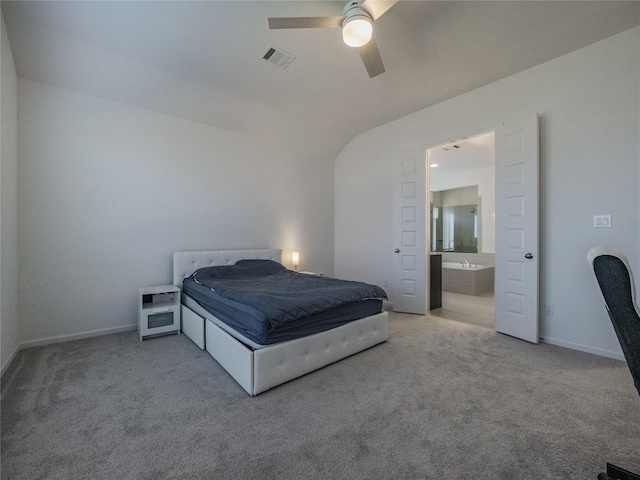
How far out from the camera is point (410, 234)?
4.12 meters

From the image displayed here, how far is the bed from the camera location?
1.99 m

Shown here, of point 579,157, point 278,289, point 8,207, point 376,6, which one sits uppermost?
point 376,6

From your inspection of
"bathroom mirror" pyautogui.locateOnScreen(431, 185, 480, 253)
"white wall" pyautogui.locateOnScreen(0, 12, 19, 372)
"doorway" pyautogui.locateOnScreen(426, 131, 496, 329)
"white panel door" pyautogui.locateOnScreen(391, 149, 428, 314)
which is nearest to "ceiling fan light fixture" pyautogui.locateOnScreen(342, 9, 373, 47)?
"white panel door" pyautogui.locateOnScreen(391, 149, 428, 314)

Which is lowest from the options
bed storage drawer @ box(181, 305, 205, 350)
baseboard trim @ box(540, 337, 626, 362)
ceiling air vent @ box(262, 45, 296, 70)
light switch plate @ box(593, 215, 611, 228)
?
baseboard trim @ box(540, 337, 626, 362)

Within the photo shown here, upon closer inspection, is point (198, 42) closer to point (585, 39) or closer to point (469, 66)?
point (469, 66)

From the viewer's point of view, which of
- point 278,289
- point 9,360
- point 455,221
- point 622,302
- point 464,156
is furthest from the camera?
point 455,221

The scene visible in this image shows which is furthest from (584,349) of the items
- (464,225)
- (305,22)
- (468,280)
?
(464,225)

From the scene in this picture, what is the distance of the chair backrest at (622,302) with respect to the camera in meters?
1.02

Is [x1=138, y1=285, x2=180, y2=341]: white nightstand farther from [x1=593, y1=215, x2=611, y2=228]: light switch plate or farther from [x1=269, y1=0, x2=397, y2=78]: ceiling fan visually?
[x1=593, y1=215, x2=611, y2=228]: light switch plate

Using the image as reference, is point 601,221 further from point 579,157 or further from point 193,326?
point 193,326

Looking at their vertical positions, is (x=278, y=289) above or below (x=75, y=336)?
above

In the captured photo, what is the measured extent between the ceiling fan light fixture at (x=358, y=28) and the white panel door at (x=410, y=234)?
239 cm

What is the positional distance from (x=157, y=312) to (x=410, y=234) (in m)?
3.43

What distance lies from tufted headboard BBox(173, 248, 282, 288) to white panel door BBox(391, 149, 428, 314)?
1.99 meters
